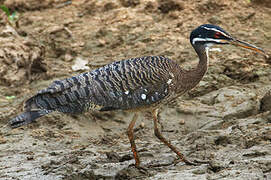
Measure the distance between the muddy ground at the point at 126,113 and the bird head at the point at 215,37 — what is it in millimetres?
1133

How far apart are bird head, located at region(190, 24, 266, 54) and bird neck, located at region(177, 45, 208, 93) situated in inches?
4.4

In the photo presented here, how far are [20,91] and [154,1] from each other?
3.90m

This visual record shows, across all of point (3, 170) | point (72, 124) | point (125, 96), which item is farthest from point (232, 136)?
point (3, 170)

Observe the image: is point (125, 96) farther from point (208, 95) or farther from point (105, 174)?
point (208, 95)

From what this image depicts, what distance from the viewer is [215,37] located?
6293 millimetres

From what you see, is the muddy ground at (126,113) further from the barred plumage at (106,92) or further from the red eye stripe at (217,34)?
the red eye stripe at (217,34)

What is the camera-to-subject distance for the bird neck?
243 inches

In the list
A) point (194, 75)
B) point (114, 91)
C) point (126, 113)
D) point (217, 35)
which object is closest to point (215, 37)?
point (217, 35)

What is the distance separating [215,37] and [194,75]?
62 centimetres

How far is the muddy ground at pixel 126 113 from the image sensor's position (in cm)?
574

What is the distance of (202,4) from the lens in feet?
32.7

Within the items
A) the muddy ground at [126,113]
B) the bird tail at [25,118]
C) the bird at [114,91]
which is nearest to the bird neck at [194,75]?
the bird at [114,91]

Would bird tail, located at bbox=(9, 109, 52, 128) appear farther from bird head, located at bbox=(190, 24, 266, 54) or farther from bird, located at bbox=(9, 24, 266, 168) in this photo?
bird head, located at bbox=(190, 24, 266, 54)

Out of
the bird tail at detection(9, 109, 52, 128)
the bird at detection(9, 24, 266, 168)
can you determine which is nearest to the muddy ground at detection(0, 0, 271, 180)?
the bird at detection(9, 24, 266, 168)
